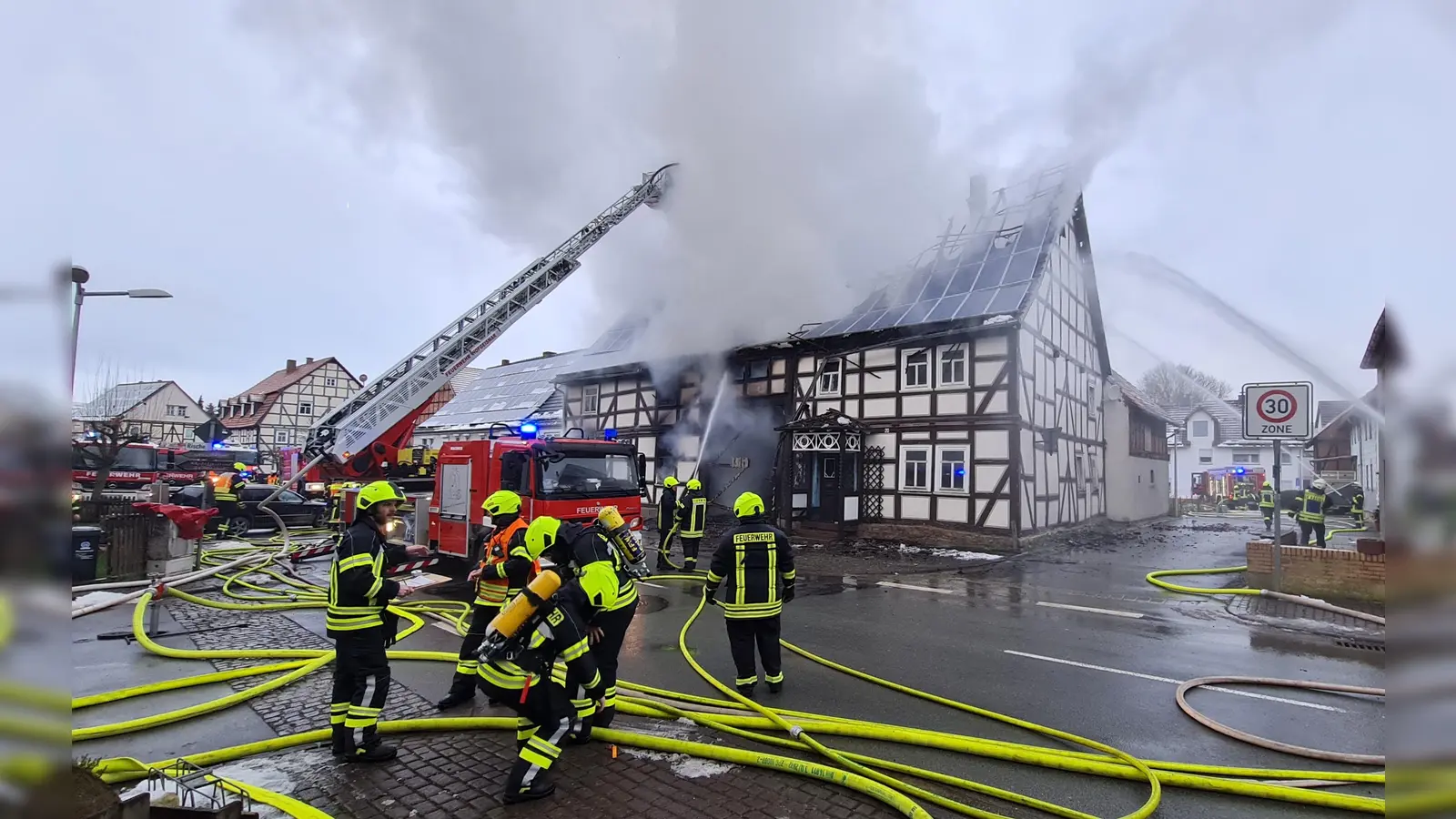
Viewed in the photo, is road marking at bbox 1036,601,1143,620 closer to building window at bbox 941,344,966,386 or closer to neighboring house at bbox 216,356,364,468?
building window at bbox 941,344,966,386

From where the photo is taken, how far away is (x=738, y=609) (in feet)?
18.3

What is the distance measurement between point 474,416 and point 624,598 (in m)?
28.2

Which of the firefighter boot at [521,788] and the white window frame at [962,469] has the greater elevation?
the white window frame at [962,469]

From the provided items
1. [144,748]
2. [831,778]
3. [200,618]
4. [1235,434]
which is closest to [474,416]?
[200,618]

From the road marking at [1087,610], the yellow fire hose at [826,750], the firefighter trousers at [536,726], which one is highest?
the firefighter trousers at [536,726]

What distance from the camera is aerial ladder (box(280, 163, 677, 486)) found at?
1383 centimetres

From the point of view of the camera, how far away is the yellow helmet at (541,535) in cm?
477

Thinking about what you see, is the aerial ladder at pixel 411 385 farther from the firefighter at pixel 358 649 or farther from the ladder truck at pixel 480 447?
the firefighter at pixel 358 649

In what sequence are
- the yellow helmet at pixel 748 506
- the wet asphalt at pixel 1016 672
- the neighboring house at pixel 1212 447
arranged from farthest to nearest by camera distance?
the neighboring house at pixel 1212 447 → the yellow helmet at pixel 748 506 → the wet asphalt at pixel 1016 672

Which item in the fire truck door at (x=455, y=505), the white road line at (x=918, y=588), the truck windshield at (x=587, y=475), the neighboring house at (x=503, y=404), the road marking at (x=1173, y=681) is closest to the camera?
the road marking at (x=1173, y=681)

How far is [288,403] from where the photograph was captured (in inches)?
1902

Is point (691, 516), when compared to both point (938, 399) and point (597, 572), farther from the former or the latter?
point (938, 399)

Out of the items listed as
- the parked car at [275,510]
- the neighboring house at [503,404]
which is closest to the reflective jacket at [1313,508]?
the parked car at [275,510]

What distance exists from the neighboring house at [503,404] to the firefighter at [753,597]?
2142 centimetres
